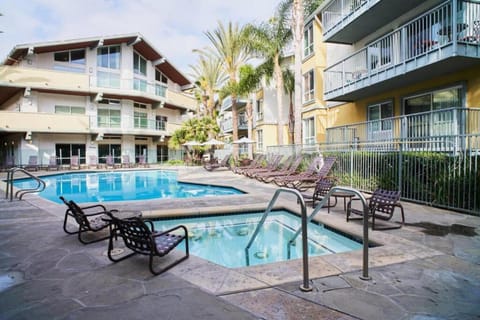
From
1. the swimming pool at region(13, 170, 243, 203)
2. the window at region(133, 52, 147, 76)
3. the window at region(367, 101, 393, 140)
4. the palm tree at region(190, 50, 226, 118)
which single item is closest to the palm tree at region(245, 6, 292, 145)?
the window at region(367, 101, 393, 140)

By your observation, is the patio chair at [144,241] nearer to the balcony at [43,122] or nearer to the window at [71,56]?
the balcony at [43,122]

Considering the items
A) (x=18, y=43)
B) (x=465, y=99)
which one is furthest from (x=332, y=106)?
(x=18, y=43)

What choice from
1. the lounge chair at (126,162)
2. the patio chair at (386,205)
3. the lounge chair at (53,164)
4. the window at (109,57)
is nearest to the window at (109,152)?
the lounge chair at (126,162)

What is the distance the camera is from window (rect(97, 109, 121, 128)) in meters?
25.9

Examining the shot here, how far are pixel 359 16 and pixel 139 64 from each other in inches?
919

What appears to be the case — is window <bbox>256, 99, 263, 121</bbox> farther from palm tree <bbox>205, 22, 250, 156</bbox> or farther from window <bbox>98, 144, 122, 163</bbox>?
window <bbox>98, 144, 122, 163</bbox>

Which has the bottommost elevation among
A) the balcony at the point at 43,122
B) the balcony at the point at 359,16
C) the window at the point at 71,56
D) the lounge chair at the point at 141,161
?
the lounge chair at the point at 141,161

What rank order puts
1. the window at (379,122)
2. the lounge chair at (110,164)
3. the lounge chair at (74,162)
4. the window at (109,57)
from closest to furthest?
1. the window at (379,122)
2. the lounge chair at (74,162)
3. the lounge chair at (110,164)
4. the window at (109,57)

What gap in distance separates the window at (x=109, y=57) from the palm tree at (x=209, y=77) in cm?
868

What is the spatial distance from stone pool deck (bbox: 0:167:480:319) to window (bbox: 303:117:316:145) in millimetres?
13985

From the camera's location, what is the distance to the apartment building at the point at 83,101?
22828 millimetres

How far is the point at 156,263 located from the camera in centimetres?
424

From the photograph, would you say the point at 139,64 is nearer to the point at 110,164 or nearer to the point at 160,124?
the point at 160,124

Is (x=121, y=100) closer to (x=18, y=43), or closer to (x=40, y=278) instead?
(x=18, y=43)
